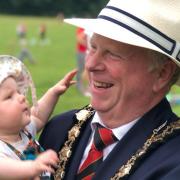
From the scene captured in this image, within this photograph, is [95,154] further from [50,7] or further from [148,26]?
[50,7]

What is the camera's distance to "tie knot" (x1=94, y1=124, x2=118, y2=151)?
2.79 metres

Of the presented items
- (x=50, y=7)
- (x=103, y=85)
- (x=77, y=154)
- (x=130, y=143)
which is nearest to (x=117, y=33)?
(x=103, y=85)

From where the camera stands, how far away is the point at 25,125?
9.54 feet

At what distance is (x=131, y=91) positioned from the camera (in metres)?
2.75

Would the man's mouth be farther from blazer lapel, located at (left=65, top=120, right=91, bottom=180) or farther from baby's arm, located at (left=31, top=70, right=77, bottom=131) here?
baby's arm, located at (left=31, top=70, right=77, bottom=131)

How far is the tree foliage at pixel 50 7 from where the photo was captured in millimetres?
62922

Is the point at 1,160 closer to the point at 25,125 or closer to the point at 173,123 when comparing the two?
the point at 25,125

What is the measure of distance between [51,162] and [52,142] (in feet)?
1.96

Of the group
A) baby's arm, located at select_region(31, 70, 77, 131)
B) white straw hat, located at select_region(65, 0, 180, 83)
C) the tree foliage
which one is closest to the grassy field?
baby's arm, located at select_region(31, 70, 77, 131)

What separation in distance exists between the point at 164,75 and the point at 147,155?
42 cm

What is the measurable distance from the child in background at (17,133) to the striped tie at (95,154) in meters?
0.16

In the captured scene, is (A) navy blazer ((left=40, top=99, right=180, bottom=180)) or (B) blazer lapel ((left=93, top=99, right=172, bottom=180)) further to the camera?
(B) blazer lapel ((left=93, top=99, right=172, bottom=180))

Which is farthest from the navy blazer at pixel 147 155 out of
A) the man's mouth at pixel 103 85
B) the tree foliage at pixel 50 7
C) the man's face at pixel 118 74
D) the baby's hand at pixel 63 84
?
the tree foliage at pixel 50 7

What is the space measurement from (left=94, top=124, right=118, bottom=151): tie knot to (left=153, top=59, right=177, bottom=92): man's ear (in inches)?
12.0
